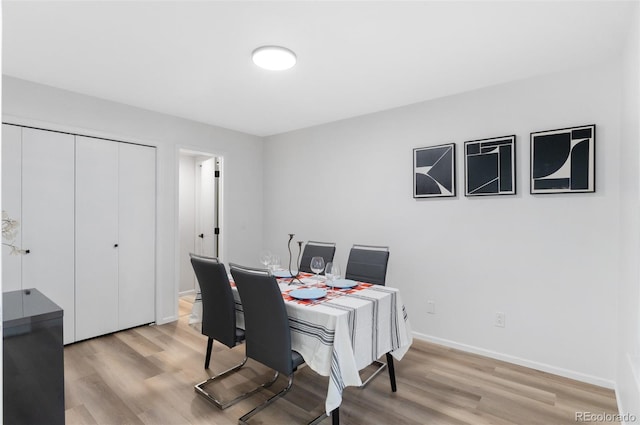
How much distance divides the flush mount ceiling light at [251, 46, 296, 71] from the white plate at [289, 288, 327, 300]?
5.41ft

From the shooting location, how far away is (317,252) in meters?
3.69

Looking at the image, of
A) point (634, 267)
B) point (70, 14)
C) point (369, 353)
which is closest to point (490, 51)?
point (634, 267)

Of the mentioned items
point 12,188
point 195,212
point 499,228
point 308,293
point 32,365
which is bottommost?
point 32,365

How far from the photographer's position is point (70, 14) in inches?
86.4

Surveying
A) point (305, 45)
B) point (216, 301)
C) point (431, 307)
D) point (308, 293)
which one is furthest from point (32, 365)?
point (431, 307)

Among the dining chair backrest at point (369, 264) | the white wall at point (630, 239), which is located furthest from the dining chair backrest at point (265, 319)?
the white wall at point (630, 239)

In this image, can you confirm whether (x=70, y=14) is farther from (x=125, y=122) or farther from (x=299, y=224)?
(x=299, y=224)

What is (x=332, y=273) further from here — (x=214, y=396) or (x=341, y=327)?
(x=214, y=396)

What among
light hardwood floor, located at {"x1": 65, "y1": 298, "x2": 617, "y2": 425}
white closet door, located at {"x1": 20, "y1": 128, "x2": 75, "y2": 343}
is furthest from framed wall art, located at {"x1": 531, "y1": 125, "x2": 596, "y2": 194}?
white closet door, located at {"x1": 20, "y1": 128, "x2": 75, "y2": 343}

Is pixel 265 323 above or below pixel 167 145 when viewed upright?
below

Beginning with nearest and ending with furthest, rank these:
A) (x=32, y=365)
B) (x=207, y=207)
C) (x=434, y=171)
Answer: (x=32, y=365) → (x=434, y=171) → (x=207, y=207)

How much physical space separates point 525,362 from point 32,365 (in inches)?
135

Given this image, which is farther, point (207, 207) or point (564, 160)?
point (207, 207)

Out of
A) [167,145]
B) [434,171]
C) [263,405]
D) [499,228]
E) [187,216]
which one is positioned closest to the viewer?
[263,405]
